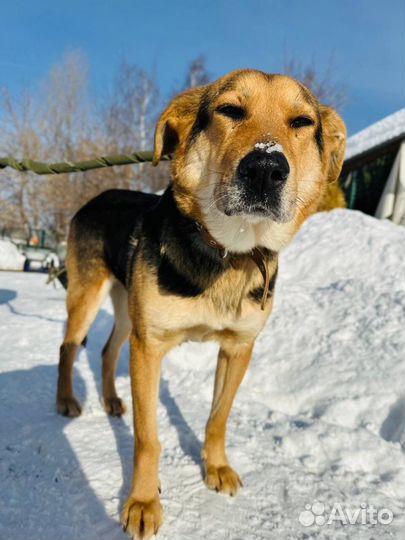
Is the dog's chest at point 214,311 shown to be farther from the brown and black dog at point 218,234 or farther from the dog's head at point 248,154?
the dog's head at point 248,154

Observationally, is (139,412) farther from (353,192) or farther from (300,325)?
(353,192)

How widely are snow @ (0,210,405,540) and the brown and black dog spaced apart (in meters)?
0.21

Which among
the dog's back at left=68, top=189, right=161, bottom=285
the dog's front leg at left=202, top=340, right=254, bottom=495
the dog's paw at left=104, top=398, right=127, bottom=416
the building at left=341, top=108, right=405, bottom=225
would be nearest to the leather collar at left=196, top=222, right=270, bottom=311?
the dog's front leg at left=202, top=340, right=254, bottom=495

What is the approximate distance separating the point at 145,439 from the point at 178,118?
6.15 feet

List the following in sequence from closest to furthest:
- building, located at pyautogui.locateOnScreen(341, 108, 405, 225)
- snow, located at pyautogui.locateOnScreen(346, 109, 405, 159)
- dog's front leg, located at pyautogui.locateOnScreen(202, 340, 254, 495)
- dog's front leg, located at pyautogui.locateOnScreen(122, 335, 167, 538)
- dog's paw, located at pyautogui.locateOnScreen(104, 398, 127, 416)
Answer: dog's front leg, located at pyautogui.locateOnScreen(122, 335, 167, 538) < dog's front leg, located at pyautogui.locateOnScreen(202, 340, 254, 495) < dog's paw, located at pyautogui.locateOnScreen(104, 398, 127, 416) < building, located at pyautogui.locateOnScreen(341, 108, 405, 225) < snow, located at pyautogui.locateOnScreen(346, 109, 405, 159)

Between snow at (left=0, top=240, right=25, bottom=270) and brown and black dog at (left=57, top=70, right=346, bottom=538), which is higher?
brown and black dog at (left=57, top=70, right=346, bottom=538)

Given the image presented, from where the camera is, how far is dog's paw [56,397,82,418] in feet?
10.2

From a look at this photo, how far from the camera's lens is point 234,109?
7.51 feet

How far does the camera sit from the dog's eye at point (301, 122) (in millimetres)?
2318

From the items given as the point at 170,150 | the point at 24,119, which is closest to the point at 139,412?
the point at 170,150

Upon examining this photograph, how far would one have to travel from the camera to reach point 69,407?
10.3 feet

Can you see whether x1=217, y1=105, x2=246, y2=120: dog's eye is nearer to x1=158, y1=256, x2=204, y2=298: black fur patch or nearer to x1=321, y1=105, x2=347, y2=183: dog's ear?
x1=321, y1=105, x2=347, y2=183: dog's ear

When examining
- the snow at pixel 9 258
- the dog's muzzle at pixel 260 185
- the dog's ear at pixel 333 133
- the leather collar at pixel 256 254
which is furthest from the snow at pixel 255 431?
the snow at pixel 9 258

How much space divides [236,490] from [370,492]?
77 cm
